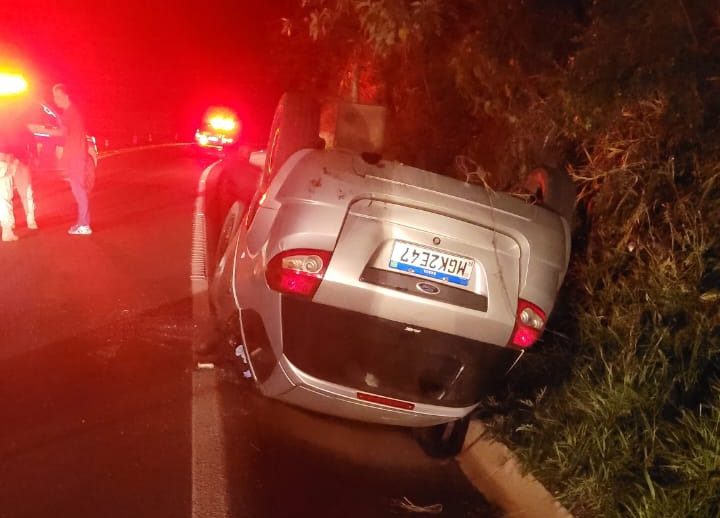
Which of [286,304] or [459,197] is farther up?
[459,197]

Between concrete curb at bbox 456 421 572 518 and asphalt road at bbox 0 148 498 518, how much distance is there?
0.13 metres

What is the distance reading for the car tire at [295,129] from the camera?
5.30 meters

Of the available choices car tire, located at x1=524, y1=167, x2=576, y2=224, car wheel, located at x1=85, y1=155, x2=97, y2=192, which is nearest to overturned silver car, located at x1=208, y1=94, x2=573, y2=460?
car tire, located at x1=524, y1=167, x2=576, y2=224

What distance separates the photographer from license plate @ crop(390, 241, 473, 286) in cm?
409

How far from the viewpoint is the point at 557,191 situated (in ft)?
16.1

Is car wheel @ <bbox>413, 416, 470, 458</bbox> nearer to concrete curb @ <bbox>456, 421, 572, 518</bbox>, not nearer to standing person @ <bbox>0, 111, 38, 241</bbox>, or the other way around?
concrete curb @ <bbox>456, 421, 572, 518</bbox>

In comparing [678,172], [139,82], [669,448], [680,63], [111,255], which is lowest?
[139,82]

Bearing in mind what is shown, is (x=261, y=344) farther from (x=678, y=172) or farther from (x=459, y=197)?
(x=678, y=172)

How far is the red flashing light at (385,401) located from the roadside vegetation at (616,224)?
2.57ft

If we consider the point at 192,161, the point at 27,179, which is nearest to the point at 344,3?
the point at 27,179

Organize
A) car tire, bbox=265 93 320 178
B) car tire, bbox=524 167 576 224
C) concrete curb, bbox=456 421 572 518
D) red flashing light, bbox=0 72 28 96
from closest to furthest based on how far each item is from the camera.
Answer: concrete curb, bbox=456 421 572 518, car tire, bbox=524 167 576 224, car tire, bbox=265 93 320 178, red flashing light, bbox=0 72 28 96

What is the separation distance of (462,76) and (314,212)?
5679 mm

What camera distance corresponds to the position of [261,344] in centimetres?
455

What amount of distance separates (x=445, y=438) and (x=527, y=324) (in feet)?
3.68
